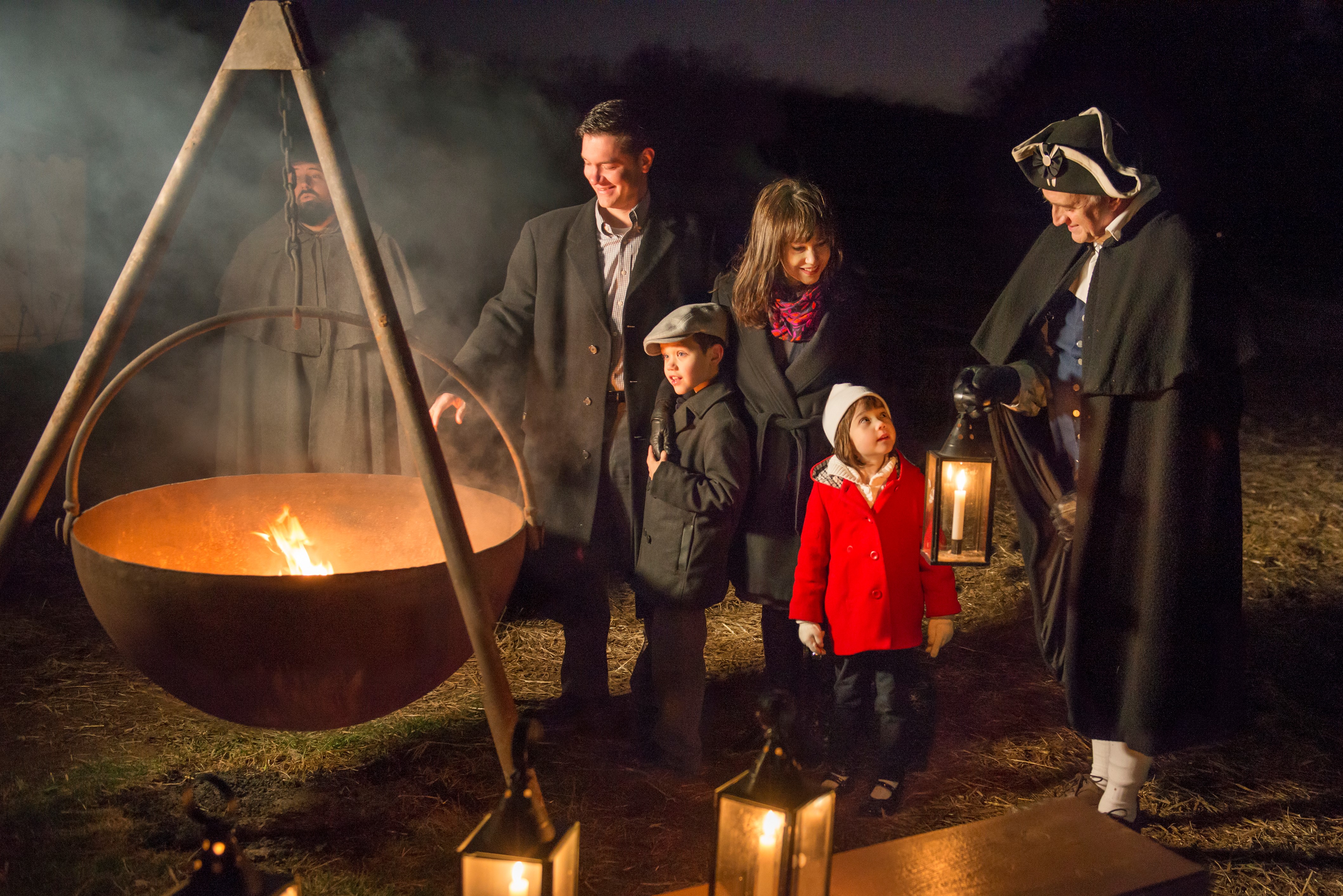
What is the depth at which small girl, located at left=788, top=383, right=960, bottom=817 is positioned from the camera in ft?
9.02

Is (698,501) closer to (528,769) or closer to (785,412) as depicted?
(785,412)

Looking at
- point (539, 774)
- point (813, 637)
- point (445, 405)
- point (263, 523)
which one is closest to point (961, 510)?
point (813, 637)

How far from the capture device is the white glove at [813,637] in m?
2.78

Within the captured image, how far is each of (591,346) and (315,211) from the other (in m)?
1.29

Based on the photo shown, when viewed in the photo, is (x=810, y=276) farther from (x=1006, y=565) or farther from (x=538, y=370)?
(x=1006, y=565)

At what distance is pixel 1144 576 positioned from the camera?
264 cm

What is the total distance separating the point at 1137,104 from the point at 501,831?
Answer: 1375 centimetres

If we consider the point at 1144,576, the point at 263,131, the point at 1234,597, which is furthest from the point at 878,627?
the point at 263,131

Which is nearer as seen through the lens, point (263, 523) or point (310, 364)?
point (263, 523)

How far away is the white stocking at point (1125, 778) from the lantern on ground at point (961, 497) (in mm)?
818

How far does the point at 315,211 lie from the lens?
3.61m

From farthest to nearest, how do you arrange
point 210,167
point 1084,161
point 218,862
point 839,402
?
point 210,167 < point 839,402 < point 1084,161 < point 218,862

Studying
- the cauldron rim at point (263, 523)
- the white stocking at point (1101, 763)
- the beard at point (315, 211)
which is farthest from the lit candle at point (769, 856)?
the beard at point (315, 211)

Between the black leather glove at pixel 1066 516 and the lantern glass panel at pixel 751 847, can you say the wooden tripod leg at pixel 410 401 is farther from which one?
the black leather glove at pixel 1066 516
